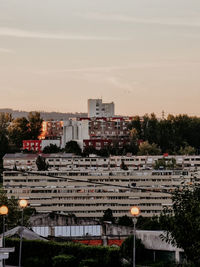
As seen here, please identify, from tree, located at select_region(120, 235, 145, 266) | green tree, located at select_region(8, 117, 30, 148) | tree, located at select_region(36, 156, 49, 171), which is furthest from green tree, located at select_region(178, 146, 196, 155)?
tree, located at select_region(120, 235, 145, 266)

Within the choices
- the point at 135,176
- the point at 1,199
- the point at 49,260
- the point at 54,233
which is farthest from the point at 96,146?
the point at 49,260

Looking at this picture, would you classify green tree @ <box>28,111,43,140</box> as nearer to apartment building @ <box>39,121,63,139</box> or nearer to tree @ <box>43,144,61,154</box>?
apartment building @ <box>39,121,63,139</box>

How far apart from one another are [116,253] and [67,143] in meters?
119

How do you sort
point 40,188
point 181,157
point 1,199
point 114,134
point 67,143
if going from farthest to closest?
point 114,134
point 67,143
point 181,157
point 40,188
point 1,199

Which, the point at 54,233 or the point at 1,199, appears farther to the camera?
the point at 1,199

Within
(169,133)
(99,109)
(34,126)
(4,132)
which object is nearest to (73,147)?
(169,133)

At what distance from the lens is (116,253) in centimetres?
2259

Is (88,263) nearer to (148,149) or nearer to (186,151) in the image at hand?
(148,149)

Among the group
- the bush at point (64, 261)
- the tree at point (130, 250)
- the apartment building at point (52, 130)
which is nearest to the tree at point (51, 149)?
the apartment building at point (52, 130)

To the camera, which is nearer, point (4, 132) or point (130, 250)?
point (130, 250)

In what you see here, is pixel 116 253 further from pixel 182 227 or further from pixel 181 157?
pixel 181 157

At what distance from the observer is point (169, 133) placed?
154 meters

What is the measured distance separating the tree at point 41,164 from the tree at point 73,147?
1336cm

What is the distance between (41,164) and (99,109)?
204 ft
